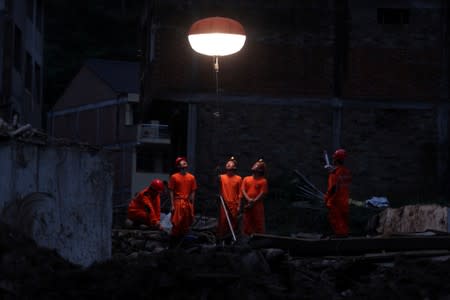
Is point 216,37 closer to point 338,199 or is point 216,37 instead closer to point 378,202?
point 338,199

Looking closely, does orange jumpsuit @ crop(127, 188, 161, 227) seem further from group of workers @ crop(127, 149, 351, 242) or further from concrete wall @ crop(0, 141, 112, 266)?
concrete wall @ crop(0, 141, 112, 266)

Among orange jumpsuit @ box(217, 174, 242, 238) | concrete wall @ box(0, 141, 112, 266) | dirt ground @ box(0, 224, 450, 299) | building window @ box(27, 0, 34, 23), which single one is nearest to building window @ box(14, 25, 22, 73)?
building window @ box(27, 0, 34, 23)

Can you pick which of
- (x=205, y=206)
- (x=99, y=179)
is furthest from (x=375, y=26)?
(x=99, y=179)

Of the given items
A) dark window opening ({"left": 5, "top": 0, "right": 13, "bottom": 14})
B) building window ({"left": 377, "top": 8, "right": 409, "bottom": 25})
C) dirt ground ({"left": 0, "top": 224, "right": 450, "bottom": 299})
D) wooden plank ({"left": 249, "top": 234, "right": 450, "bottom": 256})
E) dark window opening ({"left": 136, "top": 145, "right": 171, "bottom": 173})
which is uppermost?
dark window opening ({"left": 5, "top": 0, "right": 13, "bottom": 14})

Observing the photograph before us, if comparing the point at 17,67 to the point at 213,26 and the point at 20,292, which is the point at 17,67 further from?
the point at 20,292

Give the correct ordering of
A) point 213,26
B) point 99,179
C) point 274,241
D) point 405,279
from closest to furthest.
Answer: point 405,279 → point 274,241 → point 99,179 → point 213,26

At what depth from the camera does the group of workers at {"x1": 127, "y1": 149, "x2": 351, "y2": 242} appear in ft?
61.4

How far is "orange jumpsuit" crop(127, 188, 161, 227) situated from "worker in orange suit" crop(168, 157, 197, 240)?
1.47 meters

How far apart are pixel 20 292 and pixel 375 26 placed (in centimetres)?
1830

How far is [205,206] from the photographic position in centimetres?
2650

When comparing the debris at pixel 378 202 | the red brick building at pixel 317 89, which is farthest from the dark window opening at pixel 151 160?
the debris at pixel 378 202

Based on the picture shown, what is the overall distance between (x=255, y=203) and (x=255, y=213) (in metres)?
0.22

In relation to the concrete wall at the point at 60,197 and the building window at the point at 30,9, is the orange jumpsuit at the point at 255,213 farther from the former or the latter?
the building window at the point at 30,9

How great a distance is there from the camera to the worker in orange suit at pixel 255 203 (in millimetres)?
19203
